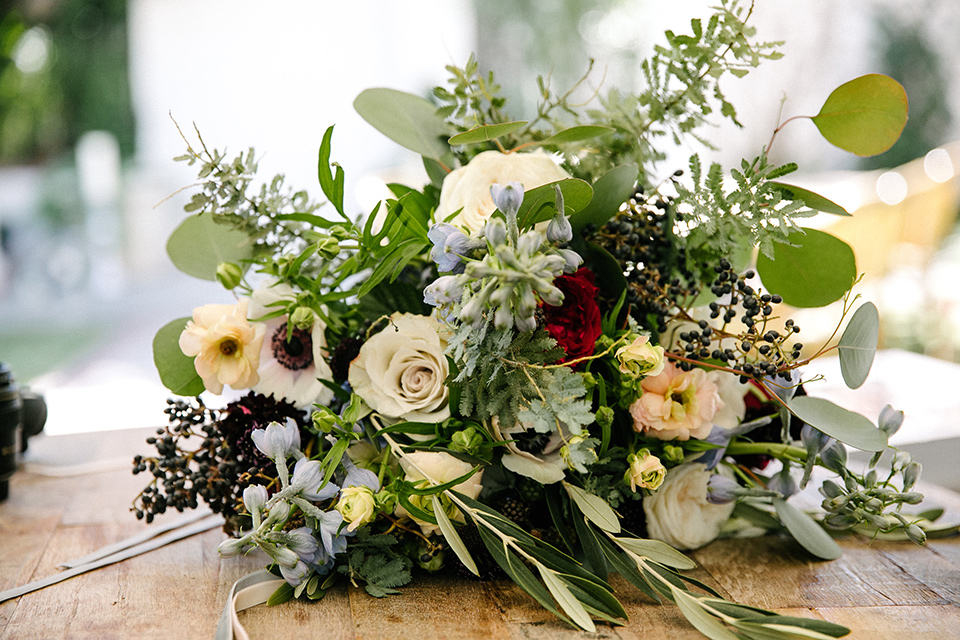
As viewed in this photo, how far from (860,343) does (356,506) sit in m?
0.39

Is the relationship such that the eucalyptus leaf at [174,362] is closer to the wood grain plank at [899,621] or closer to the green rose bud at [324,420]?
the green rose bud at [324,420]

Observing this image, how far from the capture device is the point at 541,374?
0.54 meters

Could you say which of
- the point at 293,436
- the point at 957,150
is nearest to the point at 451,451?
the point at 293,436

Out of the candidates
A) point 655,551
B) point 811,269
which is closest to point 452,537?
point 655,551

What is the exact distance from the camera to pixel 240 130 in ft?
20.8

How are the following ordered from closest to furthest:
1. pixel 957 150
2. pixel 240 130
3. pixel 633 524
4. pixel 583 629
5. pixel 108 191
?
pixel 583 629
pixel 633 524
pixel 957 150
pixel 108 191
pixel 240 130

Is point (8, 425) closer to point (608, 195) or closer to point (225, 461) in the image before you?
point (225, 461)

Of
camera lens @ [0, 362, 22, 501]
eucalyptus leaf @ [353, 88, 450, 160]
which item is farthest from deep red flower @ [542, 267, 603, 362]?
camera lens @ [0, 362, 22, 501]

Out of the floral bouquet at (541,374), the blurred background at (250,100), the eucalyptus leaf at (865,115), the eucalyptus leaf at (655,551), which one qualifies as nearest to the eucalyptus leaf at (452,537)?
the floral bouquet at (541,374)

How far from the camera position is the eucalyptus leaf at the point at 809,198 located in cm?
61

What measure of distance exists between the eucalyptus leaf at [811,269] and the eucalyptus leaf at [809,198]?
0.07ft

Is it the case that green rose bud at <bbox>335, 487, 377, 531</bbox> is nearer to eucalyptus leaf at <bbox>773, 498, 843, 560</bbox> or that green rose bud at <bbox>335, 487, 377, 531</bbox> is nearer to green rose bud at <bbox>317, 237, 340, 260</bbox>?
green rose bud at <bbox>317, 237, 340, 260</bbox>

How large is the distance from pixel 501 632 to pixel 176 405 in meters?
0.34

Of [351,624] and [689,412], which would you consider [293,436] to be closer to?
[351,624]
